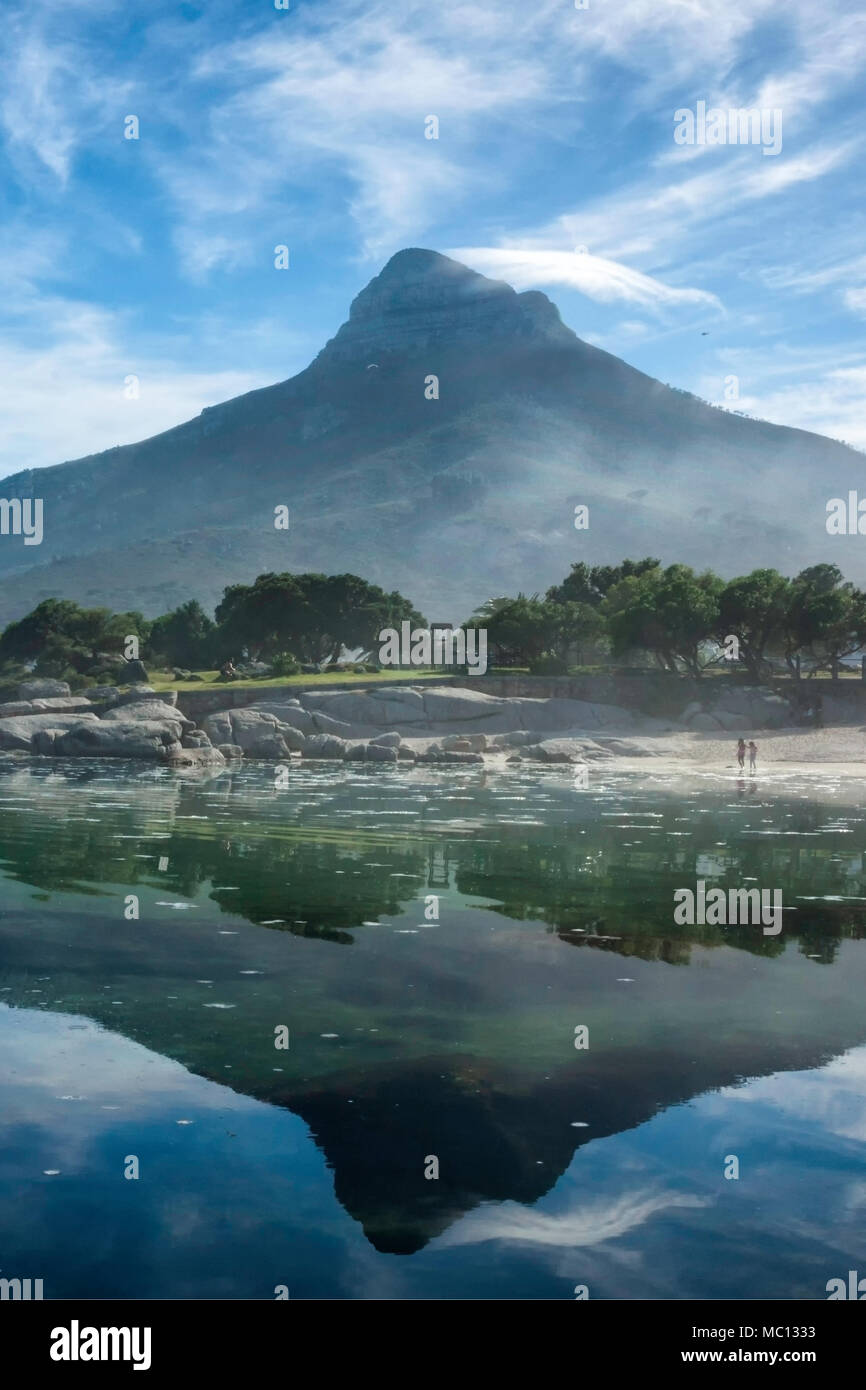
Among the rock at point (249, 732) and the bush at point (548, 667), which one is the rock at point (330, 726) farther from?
the bush at point (548, 667)

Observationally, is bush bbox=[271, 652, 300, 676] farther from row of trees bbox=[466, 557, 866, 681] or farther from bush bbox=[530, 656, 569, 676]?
bush bbox=[530, 656, 569, 676]

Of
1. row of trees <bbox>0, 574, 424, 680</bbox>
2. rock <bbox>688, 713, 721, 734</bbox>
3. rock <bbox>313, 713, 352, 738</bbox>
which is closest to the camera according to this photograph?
rock <bbox>313, 713, 352, 738</bbox>

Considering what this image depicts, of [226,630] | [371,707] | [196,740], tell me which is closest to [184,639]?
[226,630]

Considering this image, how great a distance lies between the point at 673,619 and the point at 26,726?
3954cm

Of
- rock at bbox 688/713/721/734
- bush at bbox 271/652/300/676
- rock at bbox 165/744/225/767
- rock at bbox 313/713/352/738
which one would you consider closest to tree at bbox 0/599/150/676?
bush at bbox 271/652/300/676

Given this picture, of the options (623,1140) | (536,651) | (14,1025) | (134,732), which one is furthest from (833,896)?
(536,651)

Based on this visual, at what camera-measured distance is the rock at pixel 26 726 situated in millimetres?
64500

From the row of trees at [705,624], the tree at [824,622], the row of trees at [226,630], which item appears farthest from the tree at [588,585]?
the tree at [824,622]

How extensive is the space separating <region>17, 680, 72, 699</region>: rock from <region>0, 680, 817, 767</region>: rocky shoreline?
62 mm

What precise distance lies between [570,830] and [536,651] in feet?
182

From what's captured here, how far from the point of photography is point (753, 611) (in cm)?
7900

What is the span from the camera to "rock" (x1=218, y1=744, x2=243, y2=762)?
6262 cm
